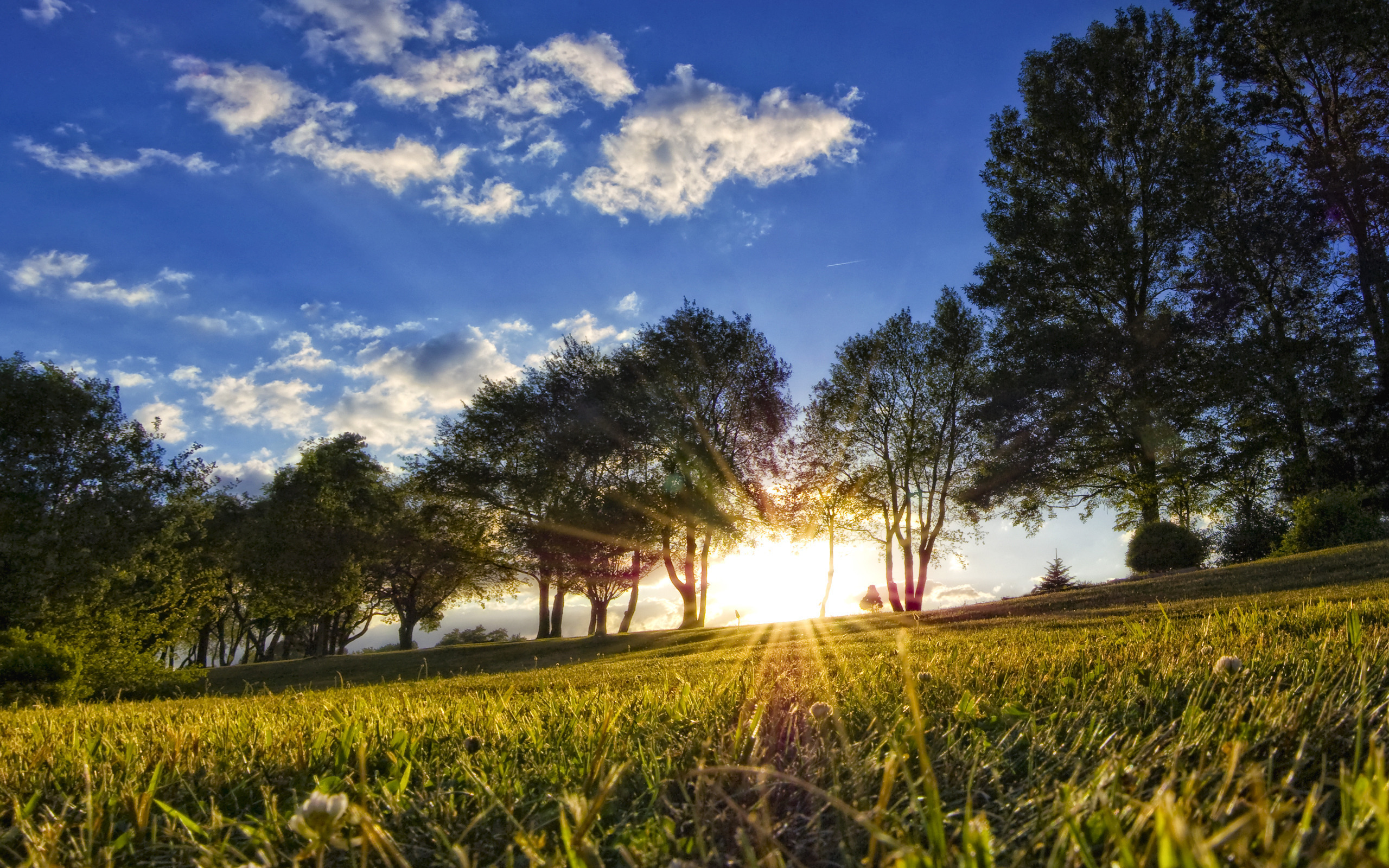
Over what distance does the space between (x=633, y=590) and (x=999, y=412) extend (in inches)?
744

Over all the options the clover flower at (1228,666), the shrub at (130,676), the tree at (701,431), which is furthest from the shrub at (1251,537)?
the shrub at (130,676)

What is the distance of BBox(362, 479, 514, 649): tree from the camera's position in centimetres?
3250

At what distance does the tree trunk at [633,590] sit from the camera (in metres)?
32.3

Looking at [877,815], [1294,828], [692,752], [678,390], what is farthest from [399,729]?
[678,390]

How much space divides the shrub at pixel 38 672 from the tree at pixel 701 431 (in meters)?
19.5

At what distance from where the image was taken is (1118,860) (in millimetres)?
995

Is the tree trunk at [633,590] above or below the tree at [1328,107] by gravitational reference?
below

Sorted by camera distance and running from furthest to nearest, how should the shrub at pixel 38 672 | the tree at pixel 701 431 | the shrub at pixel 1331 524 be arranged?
the tree at pixel 701 431 → the shrub at pixel 1331 524 → the shrub at pixel 38 672

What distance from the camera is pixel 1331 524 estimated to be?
20250 mm

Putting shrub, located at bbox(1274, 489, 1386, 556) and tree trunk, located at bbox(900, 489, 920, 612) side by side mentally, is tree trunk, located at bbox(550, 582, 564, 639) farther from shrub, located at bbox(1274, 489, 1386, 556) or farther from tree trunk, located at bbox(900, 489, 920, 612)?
shrub, located at bbox(1274, 489, 1386, 556)

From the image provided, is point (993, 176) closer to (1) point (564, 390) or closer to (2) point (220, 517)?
(1) point (564, 390)

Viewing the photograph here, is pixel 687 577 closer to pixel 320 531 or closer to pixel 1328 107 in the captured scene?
pixel 320 531

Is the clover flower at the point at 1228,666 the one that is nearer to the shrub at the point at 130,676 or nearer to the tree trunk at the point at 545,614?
the shrub at the point at 130,676

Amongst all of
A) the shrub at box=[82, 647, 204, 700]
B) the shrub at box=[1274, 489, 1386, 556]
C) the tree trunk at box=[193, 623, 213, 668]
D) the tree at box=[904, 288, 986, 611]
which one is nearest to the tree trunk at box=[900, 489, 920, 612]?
the tree at box=[904, 288, 986, 611]
